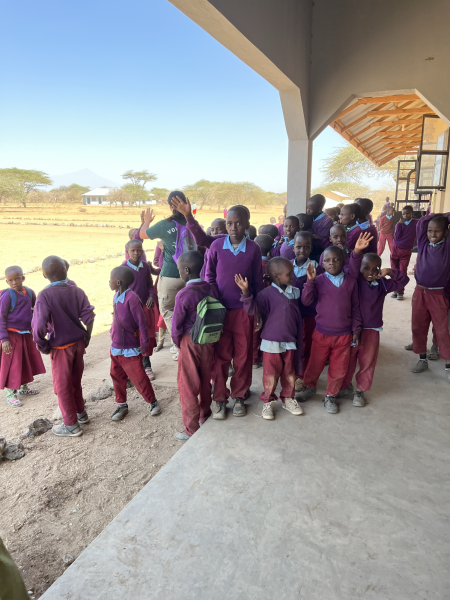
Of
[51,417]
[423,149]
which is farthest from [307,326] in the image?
[423,149]

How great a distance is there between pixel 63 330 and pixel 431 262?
10.7 feet

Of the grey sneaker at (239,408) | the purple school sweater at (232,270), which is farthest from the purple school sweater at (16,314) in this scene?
the grey sneaker at (239,408)

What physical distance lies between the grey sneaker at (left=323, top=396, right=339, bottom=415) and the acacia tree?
42.9 ft

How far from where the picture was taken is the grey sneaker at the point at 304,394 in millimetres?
2924

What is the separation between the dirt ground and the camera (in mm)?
2164

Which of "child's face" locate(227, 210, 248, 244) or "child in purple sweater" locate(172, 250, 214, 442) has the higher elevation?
"child's face" locate(227, 210, 248, 244)

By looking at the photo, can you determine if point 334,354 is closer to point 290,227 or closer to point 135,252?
point 290,227

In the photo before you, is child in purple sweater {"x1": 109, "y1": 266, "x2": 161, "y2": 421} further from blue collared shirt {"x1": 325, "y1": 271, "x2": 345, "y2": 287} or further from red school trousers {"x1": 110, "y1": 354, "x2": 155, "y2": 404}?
blue collared shirt {"x1": 325, "y1": 271, "x2": 345, "y2": 287}

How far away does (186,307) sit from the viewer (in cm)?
254

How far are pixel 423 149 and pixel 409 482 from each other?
5.25m

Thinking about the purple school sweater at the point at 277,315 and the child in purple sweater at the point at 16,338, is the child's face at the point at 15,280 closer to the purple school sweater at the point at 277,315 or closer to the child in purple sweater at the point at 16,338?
the child in purple sweater at the point at 16,338

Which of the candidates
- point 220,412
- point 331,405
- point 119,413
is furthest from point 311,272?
point 119,413

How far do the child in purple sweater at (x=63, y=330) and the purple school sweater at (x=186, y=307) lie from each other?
3.04ft

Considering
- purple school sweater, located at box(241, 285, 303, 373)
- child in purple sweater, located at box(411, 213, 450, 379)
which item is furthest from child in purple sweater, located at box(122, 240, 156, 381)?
child in purple sweater, located at box(411, 213, 450, 379)
